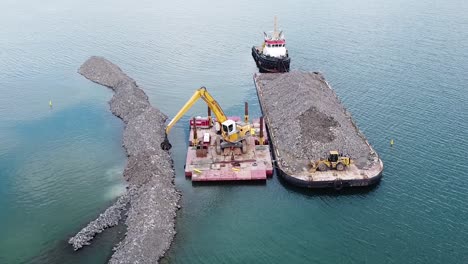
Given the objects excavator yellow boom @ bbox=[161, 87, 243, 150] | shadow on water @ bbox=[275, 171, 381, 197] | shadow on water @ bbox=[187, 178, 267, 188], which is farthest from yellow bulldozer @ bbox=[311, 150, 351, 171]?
excavator yellow boom @ bbox=[161, 87, 243, 150]

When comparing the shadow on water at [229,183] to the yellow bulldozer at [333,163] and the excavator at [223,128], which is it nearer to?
the excavator at [223,128]

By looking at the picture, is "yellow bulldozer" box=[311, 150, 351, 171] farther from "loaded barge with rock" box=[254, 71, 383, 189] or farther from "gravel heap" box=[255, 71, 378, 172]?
"gravel heap" box=[255, 71, 378, 172]

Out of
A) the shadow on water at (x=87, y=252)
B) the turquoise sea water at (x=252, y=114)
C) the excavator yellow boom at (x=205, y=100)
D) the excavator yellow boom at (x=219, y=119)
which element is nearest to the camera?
the shadow on water at (x=87, y=252)

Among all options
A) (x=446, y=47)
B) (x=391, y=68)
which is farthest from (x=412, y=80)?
(x=446, y=47)

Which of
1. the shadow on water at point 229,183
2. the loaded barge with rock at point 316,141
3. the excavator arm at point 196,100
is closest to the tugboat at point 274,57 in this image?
the loaded barge with rock at point 316,141

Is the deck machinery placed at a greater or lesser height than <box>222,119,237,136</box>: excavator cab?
lesser

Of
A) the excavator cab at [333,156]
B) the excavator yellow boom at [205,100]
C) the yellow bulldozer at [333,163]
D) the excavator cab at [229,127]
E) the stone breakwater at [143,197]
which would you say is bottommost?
the stone breakwater at [143,197]

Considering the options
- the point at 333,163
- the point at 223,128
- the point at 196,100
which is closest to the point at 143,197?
the point at 223,128
